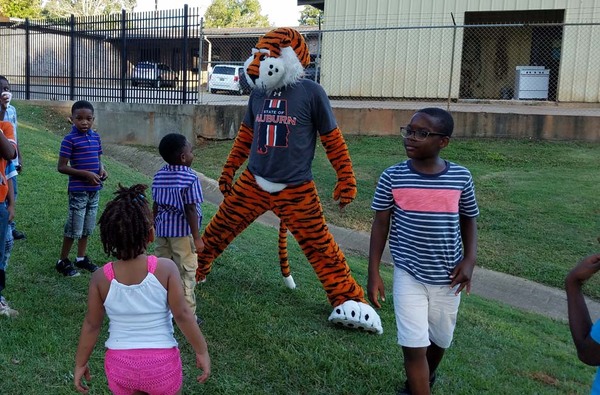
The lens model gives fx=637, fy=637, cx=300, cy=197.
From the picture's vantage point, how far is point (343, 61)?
17.0 m

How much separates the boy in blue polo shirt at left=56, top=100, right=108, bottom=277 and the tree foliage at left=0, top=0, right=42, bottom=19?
39.6 m

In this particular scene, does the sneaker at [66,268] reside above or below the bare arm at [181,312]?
below

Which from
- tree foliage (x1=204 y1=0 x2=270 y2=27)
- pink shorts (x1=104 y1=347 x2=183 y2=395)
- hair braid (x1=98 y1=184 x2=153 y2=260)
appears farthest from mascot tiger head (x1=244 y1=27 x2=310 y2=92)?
tree foliage (x1=204 y1=0 x2=270 y2=27)

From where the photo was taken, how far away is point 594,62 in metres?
15.5

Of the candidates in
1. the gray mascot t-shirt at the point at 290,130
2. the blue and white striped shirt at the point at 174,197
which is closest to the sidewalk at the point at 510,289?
the gray mascot t-shirt at the point at 290,130

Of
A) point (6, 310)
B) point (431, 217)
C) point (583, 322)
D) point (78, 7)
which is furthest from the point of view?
point (78, 7)

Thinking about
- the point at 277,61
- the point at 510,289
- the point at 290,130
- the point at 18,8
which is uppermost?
the point at 18,8

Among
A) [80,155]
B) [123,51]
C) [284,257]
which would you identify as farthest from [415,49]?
[80,155]

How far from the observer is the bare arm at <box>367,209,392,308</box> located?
3.31 m

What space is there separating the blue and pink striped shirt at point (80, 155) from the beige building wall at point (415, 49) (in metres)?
12.1

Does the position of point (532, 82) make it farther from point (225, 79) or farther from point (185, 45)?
point (225, 79)

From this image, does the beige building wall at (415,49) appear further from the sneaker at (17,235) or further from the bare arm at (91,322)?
the bare arm at (91,322)

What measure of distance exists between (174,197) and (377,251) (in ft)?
4.53

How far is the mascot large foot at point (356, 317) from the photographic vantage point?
415 centimetres
